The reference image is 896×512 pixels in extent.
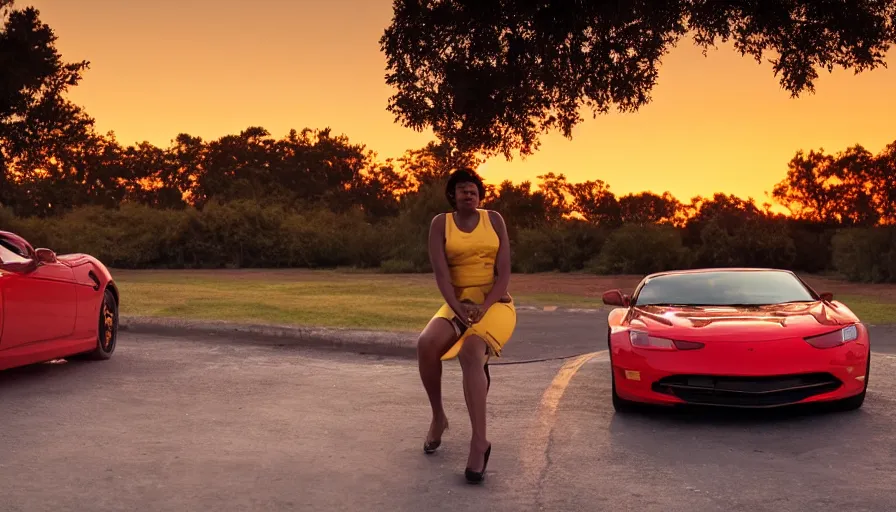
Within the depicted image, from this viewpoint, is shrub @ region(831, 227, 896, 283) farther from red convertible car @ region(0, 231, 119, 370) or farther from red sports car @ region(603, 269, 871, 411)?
red convertible car @ region(0, 231, 119, 370)

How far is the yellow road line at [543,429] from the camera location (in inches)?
234

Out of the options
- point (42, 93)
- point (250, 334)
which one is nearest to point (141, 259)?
point (42, 93)

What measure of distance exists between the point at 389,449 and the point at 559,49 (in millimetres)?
11386

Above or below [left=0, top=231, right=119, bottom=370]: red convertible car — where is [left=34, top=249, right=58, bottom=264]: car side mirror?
above

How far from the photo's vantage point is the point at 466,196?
607 cm

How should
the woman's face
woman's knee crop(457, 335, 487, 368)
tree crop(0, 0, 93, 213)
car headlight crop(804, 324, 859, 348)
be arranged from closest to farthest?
woman's knee crop(457, 335, 487, 368) → the woman's face → car headlight crop(804, 324, 859, 348) → tree crop(0, 0, 93, 213)

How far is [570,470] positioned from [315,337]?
345 inches

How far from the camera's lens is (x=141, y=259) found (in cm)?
4912

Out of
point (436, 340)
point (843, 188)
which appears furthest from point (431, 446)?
point (843, 188)

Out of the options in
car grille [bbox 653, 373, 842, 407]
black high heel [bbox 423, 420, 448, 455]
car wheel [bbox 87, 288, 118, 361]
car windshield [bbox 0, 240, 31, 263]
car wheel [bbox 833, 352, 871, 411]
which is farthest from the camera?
car wheel [bbox 87, 288, 118, 361]

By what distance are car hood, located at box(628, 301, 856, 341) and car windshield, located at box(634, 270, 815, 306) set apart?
230 mm

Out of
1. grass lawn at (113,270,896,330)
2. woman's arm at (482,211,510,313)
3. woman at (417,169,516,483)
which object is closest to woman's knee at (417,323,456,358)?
woman at (417,169,516,483)

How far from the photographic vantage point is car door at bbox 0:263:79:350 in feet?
29.0

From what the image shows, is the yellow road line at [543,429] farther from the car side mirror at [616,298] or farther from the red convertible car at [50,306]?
the red convertible car at [50,306]
